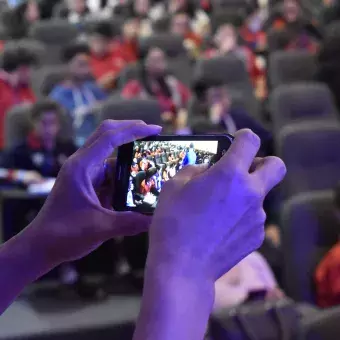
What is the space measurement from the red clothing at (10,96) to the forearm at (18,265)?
9.56ft

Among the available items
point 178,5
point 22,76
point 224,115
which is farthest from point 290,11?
point 224,115

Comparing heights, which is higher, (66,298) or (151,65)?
(151,65)

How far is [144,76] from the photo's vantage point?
152 inches

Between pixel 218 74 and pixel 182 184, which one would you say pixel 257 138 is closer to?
pixel 182 184

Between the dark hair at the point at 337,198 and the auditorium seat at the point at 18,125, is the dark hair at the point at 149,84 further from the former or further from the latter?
the dark hair at the point at 337,198

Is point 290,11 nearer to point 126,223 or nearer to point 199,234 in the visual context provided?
point 126,223

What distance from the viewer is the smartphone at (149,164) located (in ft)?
2.09

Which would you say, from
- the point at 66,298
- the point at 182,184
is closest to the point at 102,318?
the point at 66,298

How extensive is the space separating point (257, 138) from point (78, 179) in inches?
6.8

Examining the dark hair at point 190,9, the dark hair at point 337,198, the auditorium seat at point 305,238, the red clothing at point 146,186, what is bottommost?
the auditorium seat at point 305,238

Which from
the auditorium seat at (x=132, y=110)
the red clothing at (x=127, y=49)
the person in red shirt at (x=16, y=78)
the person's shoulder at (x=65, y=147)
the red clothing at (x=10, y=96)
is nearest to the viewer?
the person's shoulder at (x=65, y=147)

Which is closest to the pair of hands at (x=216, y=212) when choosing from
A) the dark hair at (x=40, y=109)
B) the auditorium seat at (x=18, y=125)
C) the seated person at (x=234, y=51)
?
the dark hair at (x=40, y=109)

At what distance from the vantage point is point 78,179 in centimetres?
60

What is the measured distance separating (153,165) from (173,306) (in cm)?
21
